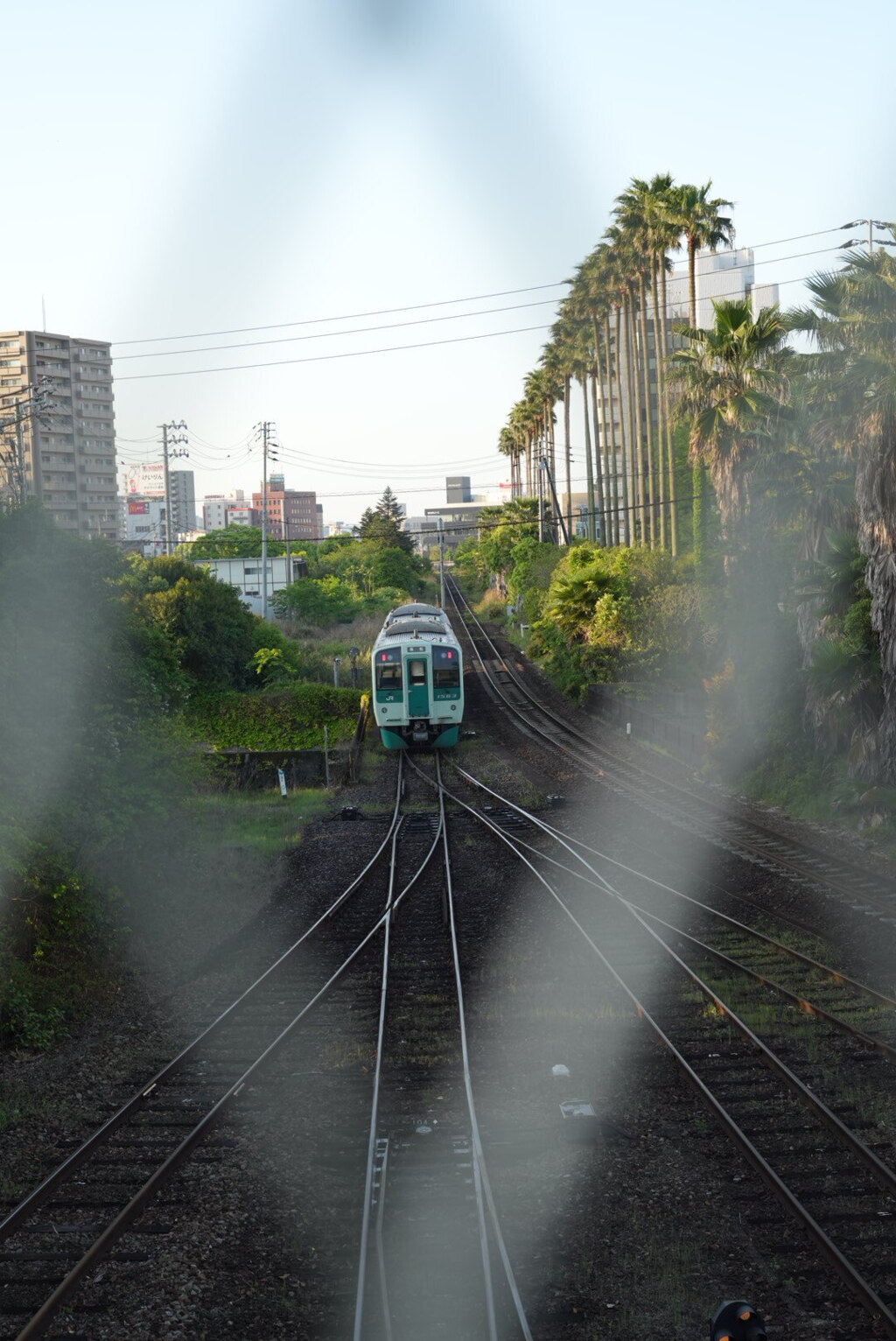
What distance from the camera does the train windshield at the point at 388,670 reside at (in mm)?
32188

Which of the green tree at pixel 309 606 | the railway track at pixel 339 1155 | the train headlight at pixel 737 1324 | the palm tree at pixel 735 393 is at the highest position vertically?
the palm tree at pixel 735 393

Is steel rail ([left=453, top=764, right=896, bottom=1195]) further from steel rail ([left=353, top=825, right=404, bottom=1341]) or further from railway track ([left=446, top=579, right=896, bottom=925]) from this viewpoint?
railway track ([left=446, top=579, right=896, bottom=925])

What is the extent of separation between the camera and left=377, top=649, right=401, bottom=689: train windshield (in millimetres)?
32188

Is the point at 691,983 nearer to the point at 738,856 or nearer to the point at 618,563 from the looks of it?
the point at 738,856

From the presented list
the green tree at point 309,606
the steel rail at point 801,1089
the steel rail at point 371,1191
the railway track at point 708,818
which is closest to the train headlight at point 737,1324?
the steel rail at point 371,1191

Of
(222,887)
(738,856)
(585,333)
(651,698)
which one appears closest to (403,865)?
(222,887)

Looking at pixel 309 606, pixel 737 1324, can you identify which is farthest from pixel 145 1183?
pixel 309 606

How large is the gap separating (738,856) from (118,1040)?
10585 millimetres

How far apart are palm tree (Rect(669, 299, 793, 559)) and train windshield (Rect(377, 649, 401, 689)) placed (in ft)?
32.0

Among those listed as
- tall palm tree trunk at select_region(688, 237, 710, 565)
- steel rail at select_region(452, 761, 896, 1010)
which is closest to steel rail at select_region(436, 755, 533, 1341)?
steel rail at select_region(452, 761, 896, 1010)

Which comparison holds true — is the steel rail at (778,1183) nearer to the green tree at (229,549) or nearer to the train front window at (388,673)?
the train front window at (388,673)

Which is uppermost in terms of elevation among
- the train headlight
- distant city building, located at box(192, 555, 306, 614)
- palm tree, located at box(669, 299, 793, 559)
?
palm tree, located at box(669, 299, 793, 559)

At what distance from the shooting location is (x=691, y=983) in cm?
1180

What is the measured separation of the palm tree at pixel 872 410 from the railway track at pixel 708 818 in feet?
7.50
